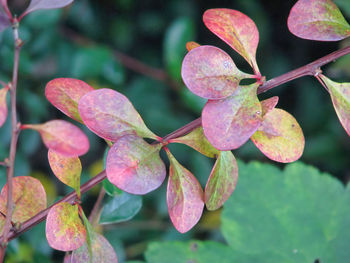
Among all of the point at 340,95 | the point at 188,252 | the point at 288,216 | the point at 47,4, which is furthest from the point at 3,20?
the point at 288,216

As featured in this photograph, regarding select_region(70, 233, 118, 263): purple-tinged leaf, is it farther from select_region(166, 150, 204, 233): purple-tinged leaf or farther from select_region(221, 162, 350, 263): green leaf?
select_region(221, 162, 350, 263): green leaf

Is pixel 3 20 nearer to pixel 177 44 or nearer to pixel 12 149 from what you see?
pixel 12 149

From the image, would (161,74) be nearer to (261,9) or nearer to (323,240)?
(261,9)

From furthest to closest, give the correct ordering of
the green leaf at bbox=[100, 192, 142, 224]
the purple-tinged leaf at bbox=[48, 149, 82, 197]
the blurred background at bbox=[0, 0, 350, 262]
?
the blurred background at bbox=[0, 0, 350, 262] < the green leaf at bbox=[100, 192, 142, 224] < the purple-tinged leaf at bbox=[48, 149, 82, 197]

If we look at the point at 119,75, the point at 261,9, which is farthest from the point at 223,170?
the point at 261,9

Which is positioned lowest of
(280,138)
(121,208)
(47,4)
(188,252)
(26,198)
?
(188,252)

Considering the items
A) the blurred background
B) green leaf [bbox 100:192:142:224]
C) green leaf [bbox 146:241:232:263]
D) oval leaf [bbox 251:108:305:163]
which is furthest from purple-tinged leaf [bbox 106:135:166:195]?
the blurred background
